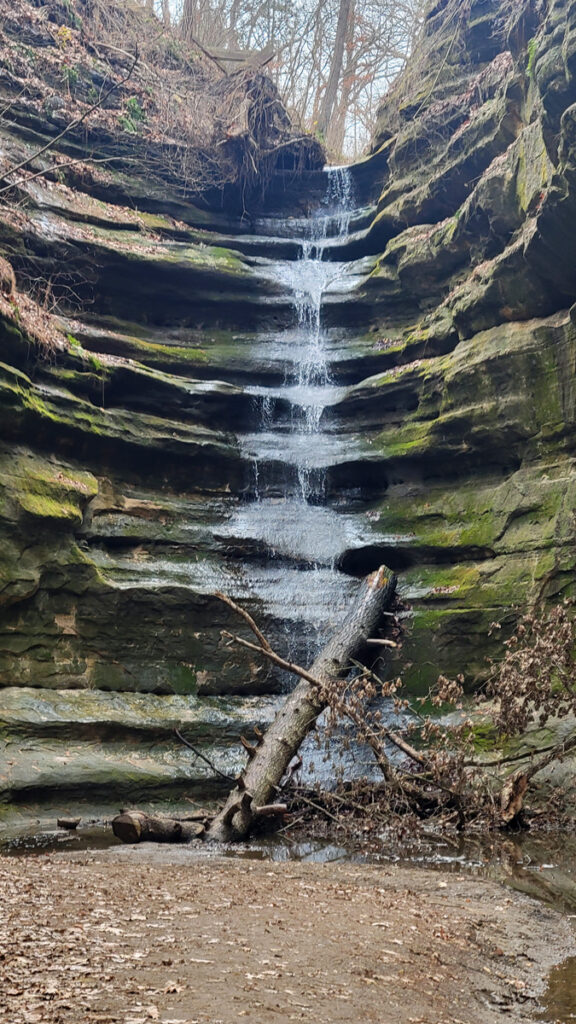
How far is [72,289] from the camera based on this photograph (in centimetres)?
1436

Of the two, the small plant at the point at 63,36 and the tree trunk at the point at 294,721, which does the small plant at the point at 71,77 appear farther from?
the tree trunk at the point at 294,721

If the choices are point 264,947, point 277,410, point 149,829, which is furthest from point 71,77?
point 264,947

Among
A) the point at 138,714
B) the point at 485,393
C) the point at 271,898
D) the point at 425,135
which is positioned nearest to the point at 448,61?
the point at 425,135

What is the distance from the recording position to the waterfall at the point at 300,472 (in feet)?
40.1

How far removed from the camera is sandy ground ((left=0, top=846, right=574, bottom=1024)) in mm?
2926

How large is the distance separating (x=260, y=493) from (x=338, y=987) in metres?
10.8

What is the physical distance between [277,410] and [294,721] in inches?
284

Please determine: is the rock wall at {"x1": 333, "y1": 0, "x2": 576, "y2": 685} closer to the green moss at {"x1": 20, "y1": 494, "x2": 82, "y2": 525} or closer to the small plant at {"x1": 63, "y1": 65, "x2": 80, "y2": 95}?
the green moss at {"x1": 20, "y1": 494, "x2": 82, "y2": 525}

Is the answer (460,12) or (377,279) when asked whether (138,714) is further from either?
(460,12)

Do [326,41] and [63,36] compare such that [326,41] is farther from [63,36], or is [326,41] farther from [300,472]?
[300,472]

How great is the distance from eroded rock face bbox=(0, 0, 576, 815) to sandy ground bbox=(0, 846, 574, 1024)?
15.2 ft

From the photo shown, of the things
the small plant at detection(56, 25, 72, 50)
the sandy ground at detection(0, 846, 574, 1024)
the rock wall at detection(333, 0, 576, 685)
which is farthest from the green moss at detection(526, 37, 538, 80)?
the small plant at detection(56, 25, 72, 50)

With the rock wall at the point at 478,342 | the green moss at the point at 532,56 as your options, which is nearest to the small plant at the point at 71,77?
the rock wall at the point at 478,342

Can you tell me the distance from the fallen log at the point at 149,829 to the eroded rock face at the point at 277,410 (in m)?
1.89
